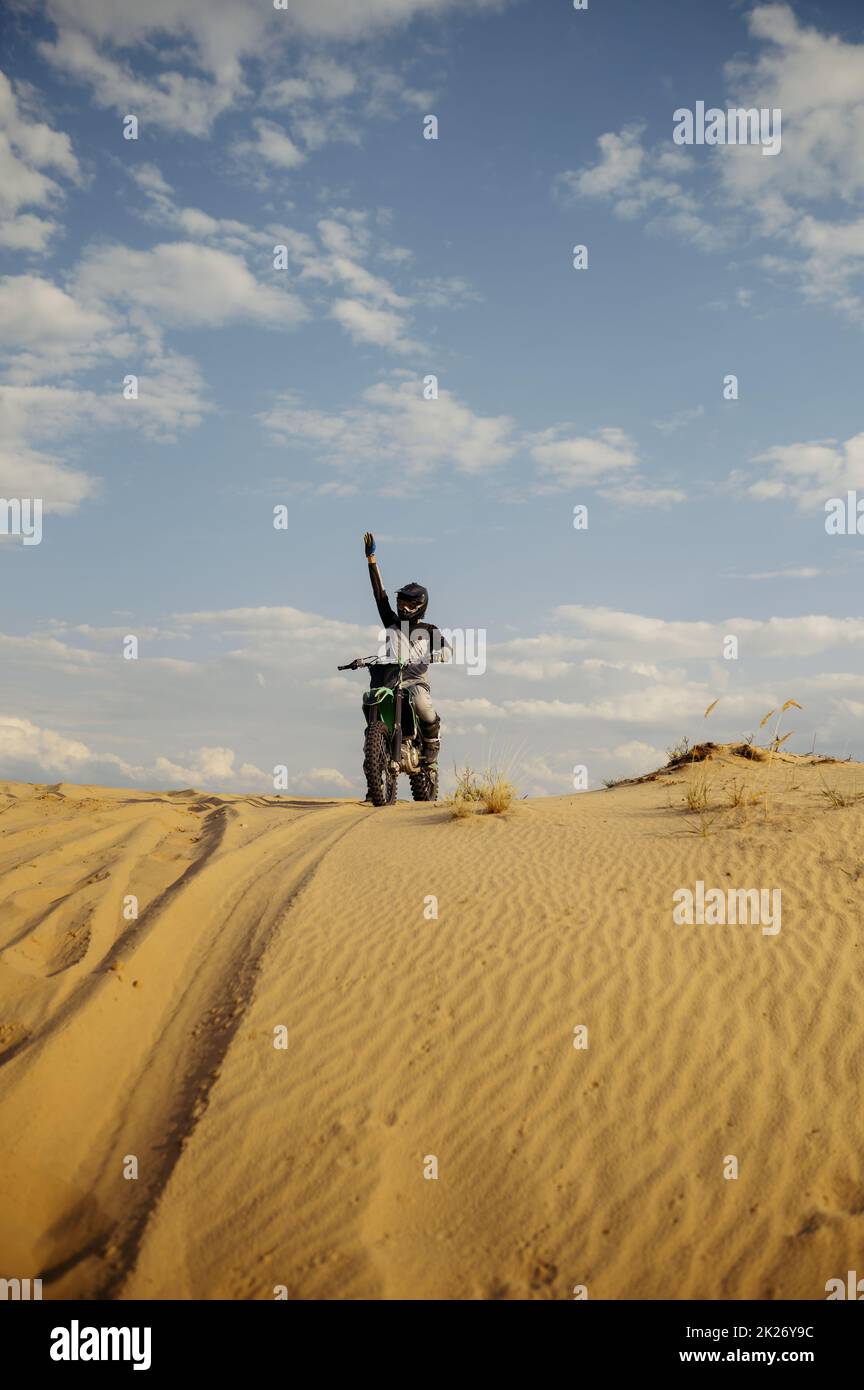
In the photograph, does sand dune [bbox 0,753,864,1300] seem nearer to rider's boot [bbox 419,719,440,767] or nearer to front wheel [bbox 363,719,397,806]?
front wheel [bbox 363,719,397,806]

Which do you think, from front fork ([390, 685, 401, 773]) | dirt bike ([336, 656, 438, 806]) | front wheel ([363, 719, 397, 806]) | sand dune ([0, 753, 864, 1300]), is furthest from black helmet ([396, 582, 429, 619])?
sand dune ([0, 753, 864, 1300])

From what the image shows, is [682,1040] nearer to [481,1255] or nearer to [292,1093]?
[481,1255]

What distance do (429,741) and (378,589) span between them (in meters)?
2.48

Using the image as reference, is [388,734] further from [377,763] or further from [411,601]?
[411,601]

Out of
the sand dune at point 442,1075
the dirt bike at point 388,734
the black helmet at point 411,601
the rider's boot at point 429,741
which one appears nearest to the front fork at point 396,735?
the dirt bike at point 388,734

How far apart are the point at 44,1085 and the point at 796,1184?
13.7ft

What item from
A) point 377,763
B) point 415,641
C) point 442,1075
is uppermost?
point 415,641

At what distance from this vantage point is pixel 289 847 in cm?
883

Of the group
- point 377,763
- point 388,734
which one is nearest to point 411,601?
point 388,734

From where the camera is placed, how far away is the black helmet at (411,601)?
12.3m

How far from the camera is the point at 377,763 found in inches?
437

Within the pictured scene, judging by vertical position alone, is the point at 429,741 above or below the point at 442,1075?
above
